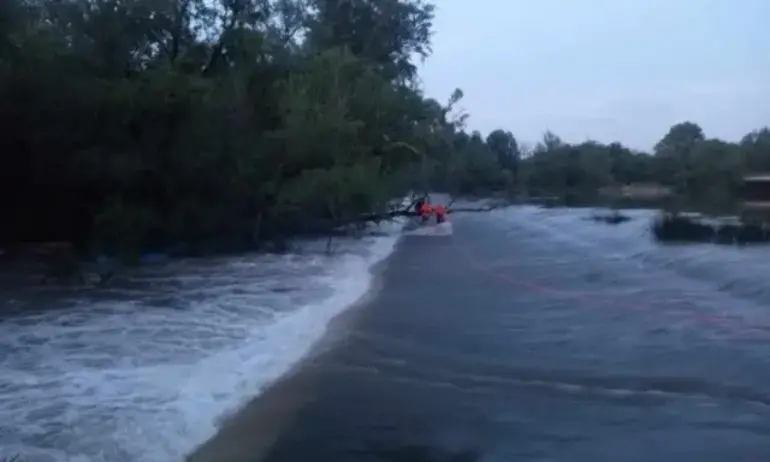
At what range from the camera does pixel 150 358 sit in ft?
42.1

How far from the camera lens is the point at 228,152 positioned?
1041 inches

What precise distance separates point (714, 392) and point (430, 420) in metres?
3.25

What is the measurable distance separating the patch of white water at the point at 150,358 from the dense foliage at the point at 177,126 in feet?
9.68

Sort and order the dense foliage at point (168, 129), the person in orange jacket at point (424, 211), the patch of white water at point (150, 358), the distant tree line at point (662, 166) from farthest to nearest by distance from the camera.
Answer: the distant tree line at point (662, 166) → the person in orange jacket at point (424, 211) → the dense foliage at point (168, 129) → the patch of white water at point (150, 358)

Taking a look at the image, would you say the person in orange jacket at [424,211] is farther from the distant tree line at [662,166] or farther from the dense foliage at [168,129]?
the distant tree line at [662,166]

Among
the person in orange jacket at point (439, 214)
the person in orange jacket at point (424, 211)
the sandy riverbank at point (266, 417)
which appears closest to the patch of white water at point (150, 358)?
the sandy riverbank at point (266, 417)

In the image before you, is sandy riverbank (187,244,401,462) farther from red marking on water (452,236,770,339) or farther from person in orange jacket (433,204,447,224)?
person in orange jacket (433,204,447,224)

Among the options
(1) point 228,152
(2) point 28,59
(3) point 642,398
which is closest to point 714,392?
(3) point 642,398

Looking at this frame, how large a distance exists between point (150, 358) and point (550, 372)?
470 cm

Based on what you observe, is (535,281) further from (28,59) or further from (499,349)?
(28,59)

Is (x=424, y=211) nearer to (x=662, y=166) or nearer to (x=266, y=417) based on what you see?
(x=266, y=417)

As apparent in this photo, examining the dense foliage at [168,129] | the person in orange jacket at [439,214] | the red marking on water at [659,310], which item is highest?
the dense foliage at [168,129]

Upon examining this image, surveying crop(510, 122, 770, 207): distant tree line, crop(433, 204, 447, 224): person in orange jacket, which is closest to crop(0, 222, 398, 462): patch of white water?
crop(433, 204, 447, 224): person in orange jacket

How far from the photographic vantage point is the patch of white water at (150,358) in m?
9.19
